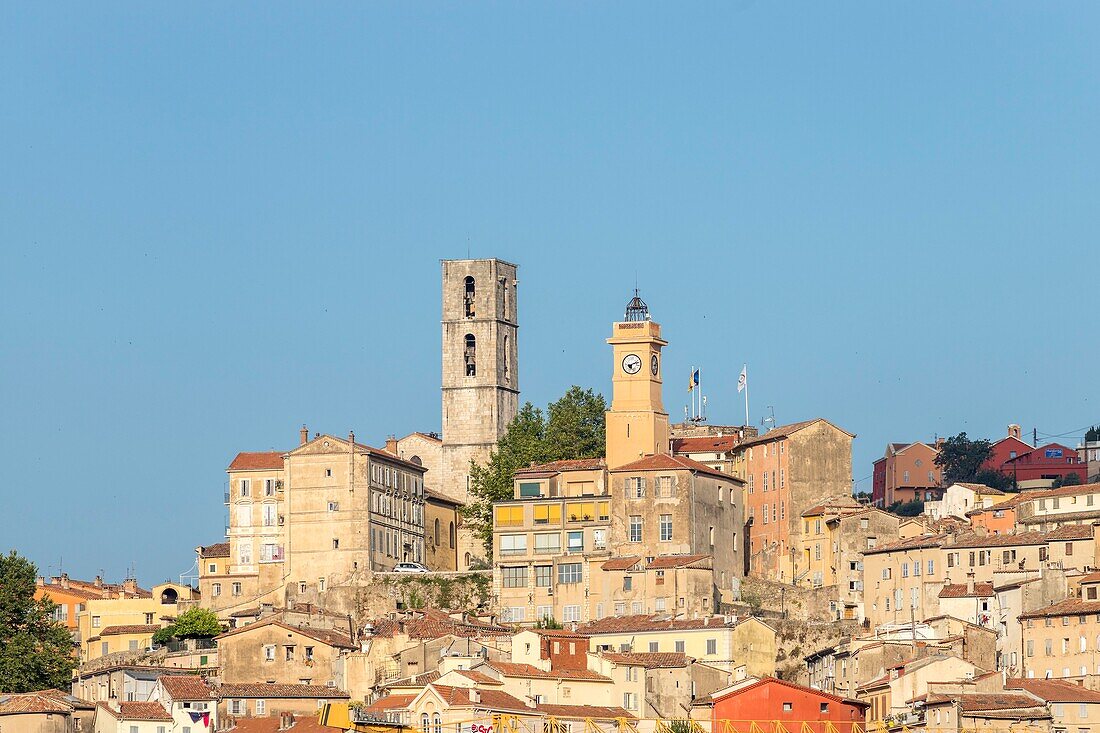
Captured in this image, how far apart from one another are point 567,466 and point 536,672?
20.2 metres

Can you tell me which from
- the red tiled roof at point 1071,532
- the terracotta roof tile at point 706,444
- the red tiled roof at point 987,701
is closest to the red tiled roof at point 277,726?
the red tiled roof at point 987,701

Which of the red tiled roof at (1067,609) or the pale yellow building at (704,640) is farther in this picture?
the pale yellow building at (704,640)

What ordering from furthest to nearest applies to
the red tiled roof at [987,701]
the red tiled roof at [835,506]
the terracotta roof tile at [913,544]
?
1. the red tiled roof at [835,506]
2. the terracotta roof tile at [913,544]
3. the red tiled roof at [987,701]

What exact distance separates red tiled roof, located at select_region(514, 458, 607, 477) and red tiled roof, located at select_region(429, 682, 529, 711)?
21.7m

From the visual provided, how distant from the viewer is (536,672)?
93.1 m

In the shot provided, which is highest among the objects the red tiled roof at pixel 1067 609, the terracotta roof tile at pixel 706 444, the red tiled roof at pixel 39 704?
the terracotta roof tile at pixel 706 444

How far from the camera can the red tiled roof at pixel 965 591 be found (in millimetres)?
99500

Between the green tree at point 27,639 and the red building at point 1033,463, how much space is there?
52.8 metres

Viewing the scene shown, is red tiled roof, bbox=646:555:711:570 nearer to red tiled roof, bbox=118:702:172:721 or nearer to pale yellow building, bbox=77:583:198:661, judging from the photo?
red tiled roof, bbox=118:702:172:721

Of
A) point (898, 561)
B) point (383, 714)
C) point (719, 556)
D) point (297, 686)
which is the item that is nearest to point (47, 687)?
point (297, 686)

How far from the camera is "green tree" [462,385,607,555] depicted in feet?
393

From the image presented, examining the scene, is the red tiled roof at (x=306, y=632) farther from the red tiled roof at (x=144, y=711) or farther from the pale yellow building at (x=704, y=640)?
the pale yellow building at (x=704, y=640)

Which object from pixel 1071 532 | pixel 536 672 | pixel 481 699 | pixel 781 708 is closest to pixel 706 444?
pixel 1071 532

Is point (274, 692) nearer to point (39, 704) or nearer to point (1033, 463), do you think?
point (39, 704)
